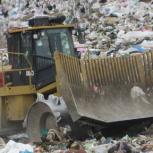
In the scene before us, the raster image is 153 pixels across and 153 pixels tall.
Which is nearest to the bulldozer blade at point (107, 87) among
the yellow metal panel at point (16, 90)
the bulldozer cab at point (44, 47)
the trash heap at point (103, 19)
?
the bulldozer cab at point (44, 47)

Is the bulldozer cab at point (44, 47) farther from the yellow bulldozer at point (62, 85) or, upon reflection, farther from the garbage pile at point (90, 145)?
the garbage pile at point (90, 145)

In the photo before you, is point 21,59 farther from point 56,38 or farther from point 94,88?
point 94,88

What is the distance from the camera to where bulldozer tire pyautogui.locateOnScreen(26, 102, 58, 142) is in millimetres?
8656

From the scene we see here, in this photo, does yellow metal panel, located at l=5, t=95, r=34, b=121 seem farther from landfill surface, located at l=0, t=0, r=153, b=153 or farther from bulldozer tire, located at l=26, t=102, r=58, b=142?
bulldozer tire, located at l=26, t=102, r=58, b=142

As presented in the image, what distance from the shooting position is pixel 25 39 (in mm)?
9516

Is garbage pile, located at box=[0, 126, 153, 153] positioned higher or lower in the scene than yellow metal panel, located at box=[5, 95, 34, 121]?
lower

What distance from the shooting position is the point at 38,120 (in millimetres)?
8852

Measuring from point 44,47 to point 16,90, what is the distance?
75 cm

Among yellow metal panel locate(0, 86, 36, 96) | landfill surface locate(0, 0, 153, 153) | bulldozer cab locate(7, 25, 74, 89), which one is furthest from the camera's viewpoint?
yellow metal panel locate(0, 86, 36, 96)

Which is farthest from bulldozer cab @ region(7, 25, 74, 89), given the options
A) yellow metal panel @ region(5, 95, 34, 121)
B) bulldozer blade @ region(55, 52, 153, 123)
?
bulldozer blade @ region(55, 52, 153, 123)

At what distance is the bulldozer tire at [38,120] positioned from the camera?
28.4 feet

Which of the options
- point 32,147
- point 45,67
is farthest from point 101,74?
point 32,147

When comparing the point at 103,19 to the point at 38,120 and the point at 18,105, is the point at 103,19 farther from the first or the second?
the point at 38,120

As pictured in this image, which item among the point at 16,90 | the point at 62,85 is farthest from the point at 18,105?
the point at 62,85
